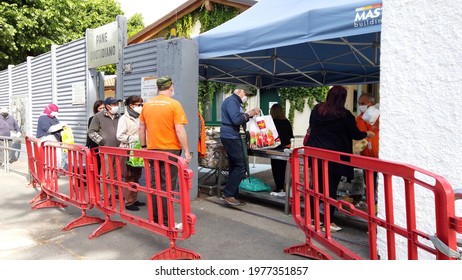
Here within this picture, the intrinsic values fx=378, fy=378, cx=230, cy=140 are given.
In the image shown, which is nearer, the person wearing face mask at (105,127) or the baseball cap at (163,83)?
the baseball cap at (163,83)

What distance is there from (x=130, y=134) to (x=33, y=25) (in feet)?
34.0

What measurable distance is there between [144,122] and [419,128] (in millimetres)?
2908

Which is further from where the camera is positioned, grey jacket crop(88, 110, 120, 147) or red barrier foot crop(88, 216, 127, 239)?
grey jacket crop(88, 110, 120, 147)

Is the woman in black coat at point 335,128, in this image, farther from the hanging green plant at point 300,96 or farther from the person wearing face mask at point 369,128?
the hanging green plant at point 300,96

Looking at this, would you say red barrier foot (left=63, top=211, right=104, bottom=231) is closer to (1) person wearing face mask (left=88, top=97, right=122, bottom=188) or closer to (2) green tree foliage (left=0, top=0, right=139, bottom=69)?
(1) person wearing face mask (left=88, top=97, right=122, bottom=188)

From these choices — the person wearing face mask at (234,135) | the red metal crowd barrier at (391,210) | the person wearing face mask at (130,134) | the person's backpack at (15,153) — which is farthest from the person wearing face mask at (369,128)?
the person's backpack at (15,153)

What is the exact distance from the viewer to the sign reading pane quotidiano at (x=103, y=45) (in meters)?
7.39

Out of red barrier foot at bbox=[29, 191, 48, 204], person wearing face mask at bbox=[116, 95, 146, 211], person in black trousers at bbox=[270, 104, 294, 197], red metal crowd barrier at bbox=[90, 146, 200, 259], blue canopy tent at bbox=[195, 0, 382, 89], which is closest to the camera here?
red metal crowd barrier at bbox=[90, 146, 200, 259]

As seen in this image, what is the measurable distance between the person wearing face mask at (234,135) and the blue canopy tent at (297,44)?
71 centimetres

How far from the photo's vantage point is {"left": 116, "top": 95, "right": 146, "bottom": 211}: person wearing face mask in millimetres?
5363

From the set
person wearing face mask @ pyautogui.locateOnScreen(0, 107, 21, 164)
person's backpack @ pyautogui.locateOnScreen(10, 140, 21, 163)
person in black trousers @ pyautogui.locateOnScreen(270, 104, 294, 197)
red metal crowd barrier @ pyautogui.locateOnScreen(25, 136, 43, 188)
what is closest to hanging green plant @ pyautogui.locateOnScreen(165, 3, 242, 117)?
person's backpack @ pyautogui.locateOnScreen(10, 140, 21, 163)

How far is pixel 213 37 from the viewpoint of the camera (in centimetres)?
584

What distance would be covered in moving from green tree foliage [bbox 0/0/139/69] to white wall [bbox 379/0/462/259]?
12.5 metres

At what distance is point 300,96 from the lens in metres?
15.1
